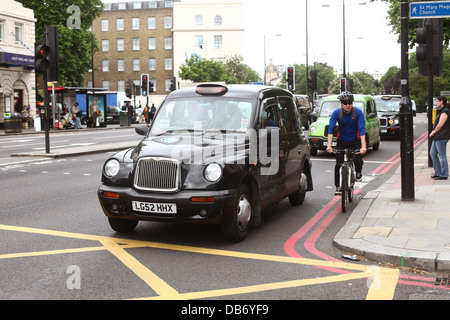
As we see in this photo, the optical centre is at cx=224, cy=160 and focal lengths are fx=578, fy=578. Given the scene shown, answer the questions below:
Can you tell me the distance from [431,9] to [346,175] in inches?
113

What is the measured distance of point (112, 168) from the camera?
6621 mm

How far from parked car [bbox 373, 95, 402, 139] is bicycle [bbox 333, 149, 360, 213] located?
16.1 m

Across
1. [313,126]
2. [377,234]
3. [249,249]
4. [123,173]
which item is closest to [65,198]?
[123,173]

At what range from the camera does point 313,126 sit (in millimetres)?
18078

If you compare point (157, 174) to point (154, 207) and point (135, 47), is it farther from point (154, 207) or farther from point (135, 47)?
point (135, 47)

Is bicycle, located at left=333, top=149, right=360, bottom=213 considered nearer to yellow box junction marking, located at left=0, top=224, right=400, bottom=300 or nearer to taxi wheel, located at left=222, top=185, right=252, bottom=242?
taxi wheel, located at left=222, top=185, right=252, bottom=242

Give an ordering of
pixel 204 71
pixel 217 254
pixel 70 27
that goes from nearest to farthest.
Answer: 1. pixel 217 254
2. pixel 70 27
3. pixel 204 71

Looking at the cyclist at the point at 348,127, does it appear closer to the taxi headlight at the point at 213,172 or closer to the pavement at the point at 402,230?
the pavement at the point at 402,230

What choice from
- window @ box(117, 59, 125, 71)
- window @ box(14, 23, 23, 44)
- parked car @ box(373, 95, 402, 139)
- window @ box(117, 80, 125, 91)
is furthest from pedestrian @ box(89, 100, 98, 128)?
window @ box(117, 59, 125, 71)

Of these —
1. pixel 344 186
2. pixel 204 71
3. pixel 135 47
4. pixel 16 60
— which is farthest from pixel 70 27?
pixel 344 186

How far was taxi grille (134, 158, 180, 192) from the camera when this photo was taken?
247 inches
